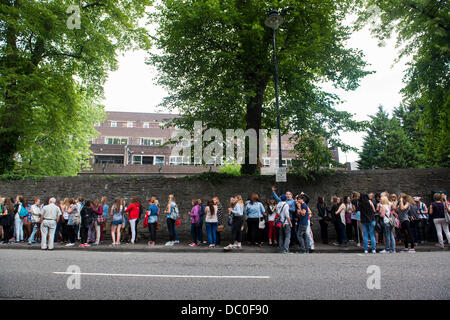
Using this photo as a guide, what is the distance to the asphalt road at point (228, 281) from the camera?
4590 mm

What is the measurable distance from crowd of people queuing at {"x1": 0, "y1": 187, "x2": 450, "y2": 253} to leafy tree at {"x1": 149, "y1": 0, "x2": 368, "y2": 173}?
294 cm

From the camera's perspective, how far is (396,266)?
711 cm

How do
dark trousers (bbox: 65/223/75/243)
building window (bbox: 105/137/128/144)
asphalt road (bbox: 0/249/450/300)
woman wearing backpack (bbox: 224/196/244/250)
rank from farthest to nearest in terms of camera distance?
building window (bbox: 105/137/128/144)
dark trousers (bbox: 65/223/75/243)
woman wearing backpack (bbox: 224/196/244/250)
asphalt road (bbox: 0/249/450/300)

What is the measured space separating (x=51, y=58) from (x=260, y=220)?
1648cm

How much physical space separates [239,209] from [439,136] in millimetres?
13350

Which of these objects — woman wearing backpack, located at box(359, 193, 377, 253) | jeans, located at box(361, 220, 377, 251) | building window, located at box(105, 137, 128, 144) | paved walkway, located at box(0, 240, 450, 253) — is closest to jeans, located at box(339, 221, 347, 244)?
paved walkway, located at box(0, 240, 450, 253)

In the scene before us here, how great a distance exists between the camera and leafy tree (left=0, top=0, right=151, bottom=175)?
14.7m

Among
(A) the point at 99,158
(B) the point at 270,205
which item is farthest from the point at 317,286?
(A) the point at 99,158

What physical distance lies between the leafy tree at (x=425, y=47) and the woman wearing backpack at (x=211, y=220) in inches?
505

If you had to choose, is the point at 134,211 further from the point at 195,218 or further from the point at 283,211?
the point at 283,211

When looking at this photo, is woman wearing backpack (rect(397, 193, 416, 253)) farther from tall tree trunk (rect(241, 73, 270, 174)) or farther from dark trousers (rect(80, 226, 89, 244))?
dark trousers (rect(80, 226, 89, 244))

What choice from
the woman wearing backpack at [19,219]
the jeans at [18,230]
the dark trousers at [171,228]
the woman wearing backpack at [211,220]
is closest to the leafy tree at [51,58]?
the woman wearing backpack at [19,219]

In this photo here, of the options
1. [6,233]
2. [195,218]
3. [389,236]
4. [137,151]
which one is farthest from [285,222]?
[137,151]
